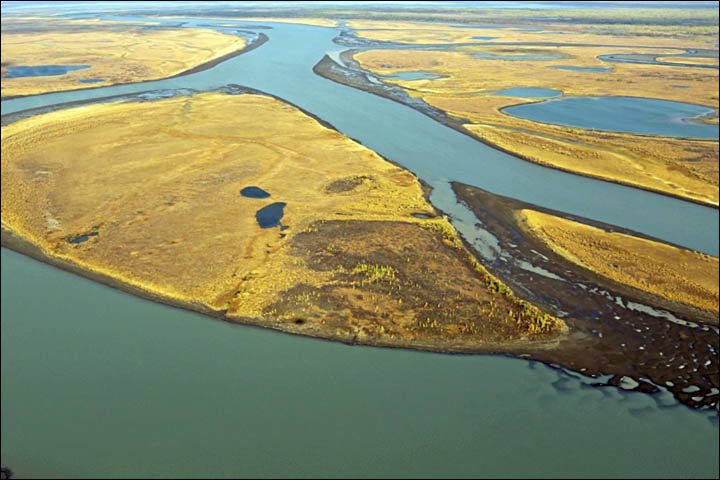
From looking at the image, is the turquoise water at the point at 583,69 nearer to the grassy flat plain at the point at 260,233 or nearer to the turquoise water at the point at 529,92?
the turquoise water at the point at 529,92

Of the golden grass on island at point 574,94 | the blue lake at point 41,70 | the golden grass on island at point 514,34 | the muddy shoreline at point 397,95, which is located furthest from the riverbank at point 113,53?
the golden grass on island at point 514,34

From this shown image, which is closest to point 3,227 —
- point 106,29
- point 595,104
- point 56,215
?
point 56,215

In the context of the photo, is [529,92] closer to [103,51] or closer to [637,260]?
[637,260]

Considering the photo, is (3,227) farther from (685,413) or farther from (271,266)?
(685,413)

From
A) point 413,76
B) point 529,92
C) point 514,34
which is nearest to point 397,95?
point 413,76

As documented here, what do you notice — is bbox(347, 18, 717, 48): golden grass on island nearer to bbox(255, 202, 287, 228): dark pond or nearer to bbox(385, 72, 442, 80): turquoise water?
bbox(385, 72, 442, 80): turquoise water

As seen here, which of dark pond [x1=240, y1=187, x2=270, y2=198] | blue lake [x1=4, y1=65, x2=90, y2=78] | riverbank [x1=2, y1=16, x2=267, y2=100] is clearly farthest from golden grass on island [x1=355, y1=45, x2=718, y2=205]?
blue lake [x1=4, y1=65, x2=90, y2=78]
